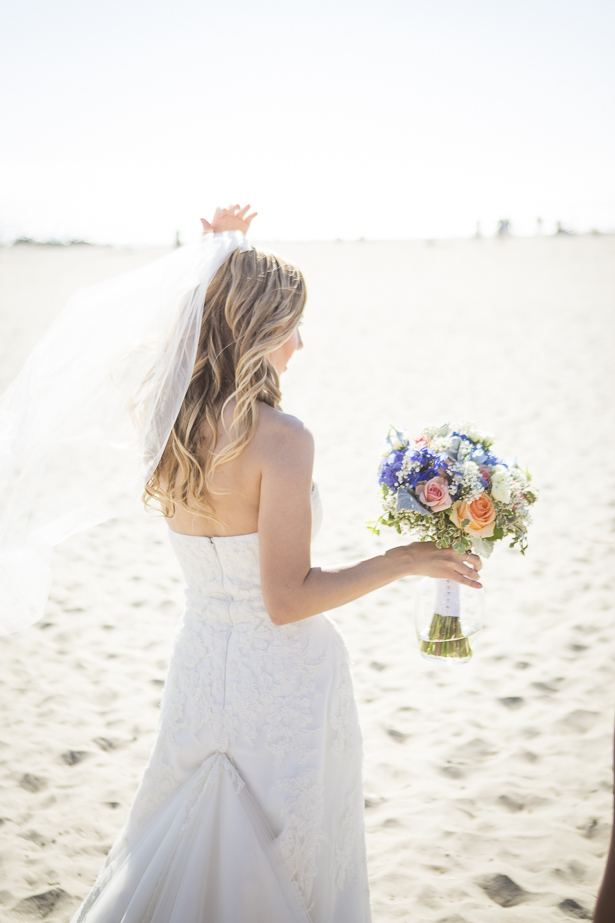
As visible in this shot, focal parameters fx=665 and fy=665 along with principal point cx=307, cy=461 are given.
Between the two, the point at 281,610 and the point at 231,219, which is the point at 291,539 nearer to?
the point at 281,610

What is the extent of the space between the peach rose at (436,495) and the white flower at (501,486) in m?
0.17

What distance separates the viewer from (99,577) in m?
6.47

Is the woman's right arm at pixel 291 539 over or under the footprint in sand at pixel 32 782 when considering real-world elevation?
over

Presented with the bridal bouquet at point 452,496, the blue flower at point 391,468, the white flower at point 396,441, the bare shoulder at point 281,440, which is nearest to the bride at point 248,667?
the bare shoulder at point 281,440

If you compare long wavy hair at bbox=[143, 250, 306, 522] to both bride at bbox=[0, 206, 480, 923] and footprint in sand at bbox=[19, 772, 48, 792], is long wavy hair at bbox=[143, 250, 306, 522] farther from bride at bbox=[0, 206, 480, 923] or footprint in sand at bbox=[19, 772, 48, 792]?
footprint in sand at bbox=[19, 772, 48, 792]

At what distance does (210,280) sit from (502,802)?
3166 millimetres

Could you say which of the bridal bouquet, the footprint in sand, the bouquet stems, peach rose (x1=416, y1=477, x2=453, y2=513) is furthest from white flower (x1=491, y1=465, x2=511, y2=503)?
the footprint in sand

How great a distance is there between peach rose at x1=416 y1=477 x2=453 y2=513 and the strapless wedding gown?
376mm

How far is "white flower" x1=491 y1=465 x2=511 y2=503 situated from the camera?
7.54 feet

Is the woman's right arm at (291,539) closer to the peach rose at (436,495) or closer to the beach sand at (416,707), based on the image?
the peach rose at (436,495)

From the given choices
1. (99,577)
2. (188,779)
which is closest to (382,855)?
(188,779)

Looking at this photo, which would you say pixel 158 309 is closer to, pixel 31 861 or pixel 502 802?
pixel 31 861

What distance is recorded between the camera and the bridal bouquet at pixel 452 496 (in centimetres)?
228

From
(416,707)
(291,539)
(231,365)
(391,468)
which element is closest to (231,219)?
(231,365)
